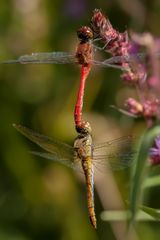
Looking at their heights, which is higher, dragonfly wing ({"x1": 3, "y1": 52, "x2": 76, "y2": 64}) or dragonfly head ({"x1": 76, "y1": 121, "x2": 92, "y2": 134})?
dragonfly wing ({"x1": 3, "y1": 52, "x2": 76, "y2": 64})

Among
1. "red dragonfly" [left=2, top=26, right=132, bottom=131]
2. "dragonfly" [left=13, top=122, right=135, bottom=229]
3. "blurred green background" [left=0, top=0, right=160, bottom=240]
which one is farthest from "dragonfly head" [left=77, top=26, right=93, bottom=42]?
"blurred green background" [left=0, top=0, right=160, bottom=240]

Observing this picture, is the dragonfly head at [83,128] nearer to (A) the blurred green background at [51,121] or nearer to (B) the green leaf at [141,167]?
(B) the green leaf at [141,167]

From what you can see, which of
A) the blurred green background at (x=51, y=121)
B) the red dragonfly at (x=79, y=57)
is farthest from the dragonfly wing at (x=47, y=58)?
the blurred green background at (x=51, y=121)

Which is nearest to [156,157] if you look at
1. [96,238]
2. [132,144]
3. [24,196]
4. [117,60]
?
[132,144]

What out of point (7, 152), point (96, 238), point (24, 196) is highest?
point (7, 152)

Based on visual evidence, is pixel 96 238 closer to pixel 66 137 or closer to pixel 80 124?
pixel 66 137

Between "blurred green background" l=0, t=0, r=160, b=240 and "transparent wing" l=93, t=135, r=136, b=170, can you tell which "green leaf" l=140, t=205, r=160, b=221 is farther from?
"blurred green background" l=0, t=0, r=160, b=240
